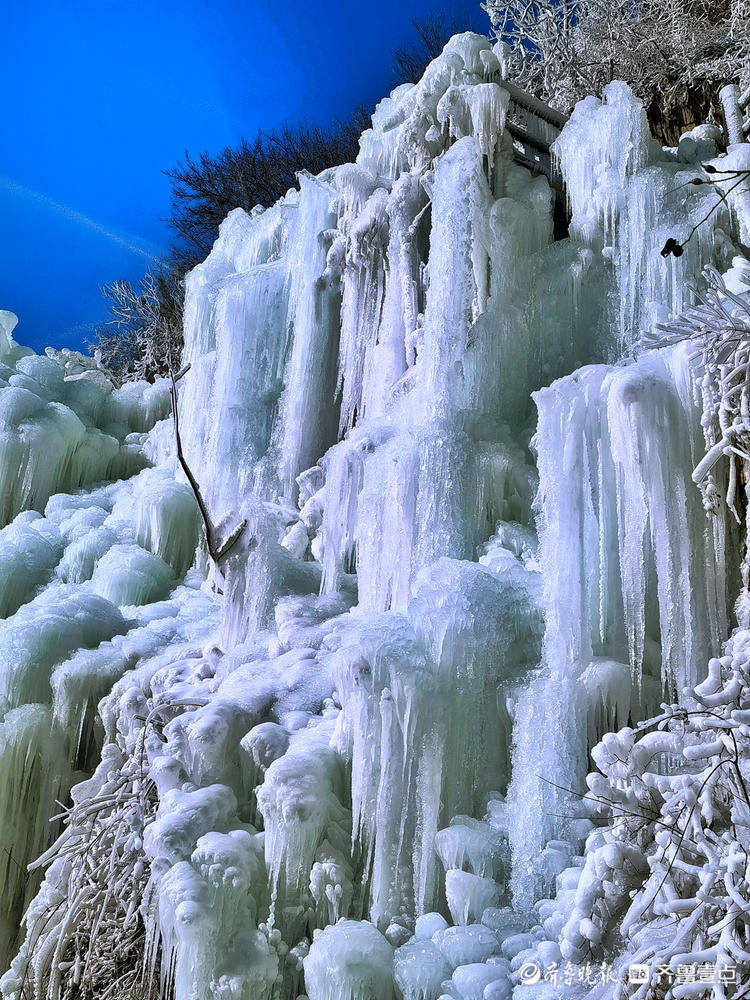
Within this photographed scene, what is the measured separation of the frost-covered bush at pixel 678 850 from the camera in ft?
9.41

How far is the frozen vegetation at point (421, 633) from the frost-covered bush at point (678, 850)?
0.01 metres

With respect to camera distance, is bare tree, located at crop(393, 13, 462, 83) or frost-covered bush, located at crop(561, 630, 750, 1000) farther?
bare tree, located at crop(393, 13, 462, 83)

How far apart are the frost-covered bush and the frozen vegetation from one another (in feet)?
0.04

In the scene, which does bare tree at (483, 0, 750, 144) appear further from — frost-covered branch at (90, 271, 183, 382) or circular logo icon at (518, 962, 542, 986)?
circular logo icon at (518, 962, 542, 986)

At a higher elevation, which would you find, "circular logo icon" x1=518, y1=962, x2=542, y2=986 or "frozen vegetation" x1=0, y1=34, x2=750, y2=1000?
"frozen vegetation" x1=0, y1=34, x2=750, y2=1000

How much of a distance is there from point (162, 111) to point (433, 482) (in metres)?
32.3

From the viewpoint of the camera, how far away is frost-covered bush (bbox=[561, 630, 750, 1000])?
2867 mm

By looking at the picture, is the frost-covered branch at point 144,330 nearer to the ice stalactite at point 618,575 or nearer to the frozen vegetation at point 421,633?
the frozen vegetation at point 421,633

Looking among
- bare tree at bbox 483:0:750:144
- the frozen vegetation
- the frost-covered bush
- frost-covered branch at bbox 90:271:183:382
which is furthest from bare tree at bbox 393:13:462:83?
the frost-covered bush

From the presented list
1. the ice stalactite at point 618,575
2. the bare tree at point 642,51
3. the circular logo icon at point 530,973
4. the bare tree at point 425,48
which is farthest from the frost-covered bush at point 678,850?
the bare tree at point 425,48

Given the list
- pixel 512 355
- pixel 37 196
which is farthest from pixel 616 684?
pixel 37 196

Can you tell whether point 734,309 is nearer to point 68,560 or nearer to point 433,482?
point 433,482

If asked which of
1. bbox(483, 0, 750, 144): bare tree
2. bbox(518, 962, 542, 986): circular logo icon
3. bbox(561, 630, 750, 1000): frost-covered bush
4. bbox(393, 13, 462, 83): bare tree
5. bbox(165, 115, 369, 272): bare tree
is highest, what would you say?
bbox(393, 13, 462, 83): bare tree

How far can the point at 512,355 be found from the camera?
6.17m
